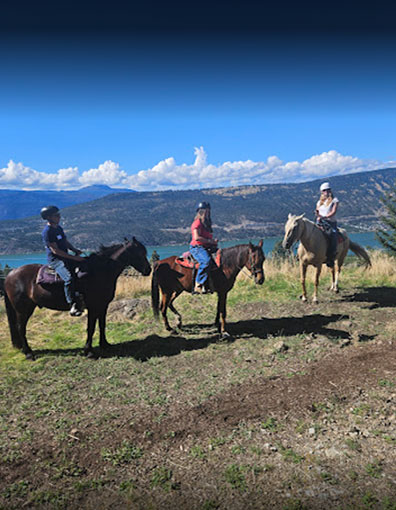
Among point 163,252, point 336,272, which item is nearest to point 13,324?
point 336,272

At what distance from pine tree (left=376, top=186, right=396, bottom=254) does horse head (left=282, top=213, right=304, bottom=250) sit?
81.8ft

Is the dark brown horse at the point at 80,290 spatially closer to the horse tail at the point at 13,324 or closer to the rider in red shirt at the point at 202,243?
the horse tail at the point at 13,324

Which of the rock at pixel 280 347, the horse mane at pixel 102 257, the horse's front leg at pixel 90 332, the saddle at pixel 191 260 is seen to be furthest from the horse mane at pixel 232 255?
the horse's front leg at pixel 90 332

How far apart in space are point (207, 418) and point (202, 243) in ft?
14.1

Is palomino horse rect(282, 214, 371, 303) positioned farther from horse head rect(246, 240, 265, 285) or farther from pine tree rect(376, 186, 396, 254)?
pine tree rect(376, 186, 396, 254)

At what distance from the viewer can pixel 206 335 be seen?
8.17m

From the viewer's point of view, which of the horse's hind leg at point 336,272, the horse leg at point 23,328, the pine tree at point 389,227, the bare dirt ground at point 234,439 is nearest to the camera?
the bare dirt ground at point 234,439

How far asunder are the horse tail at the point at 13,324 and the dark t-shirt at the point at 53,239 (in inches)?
62.5

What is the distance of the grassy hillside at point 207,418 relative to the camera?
316 cm

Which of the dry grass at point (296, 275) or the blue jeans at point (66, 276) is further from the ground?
the blue jeans at point (66, 276)

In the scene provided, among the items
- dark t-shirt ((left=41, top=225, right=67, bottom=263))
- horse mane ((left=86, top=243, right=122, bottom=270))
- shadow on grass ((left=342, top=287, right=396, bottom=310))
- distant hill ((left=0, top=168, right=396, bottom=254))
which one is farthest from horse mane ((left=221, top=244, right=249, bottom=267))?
distant hill ((left=0, top=168, right=396, bottom=254))

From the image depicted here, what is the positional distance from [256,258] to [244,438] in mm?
4297

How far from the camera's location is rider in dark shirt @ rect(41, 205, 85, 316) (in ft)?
21.6

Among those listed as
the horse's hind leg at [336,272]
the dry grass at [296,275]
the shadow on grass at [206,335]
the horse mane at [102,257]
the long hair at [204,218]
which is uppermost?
the long hair at [204,218]
